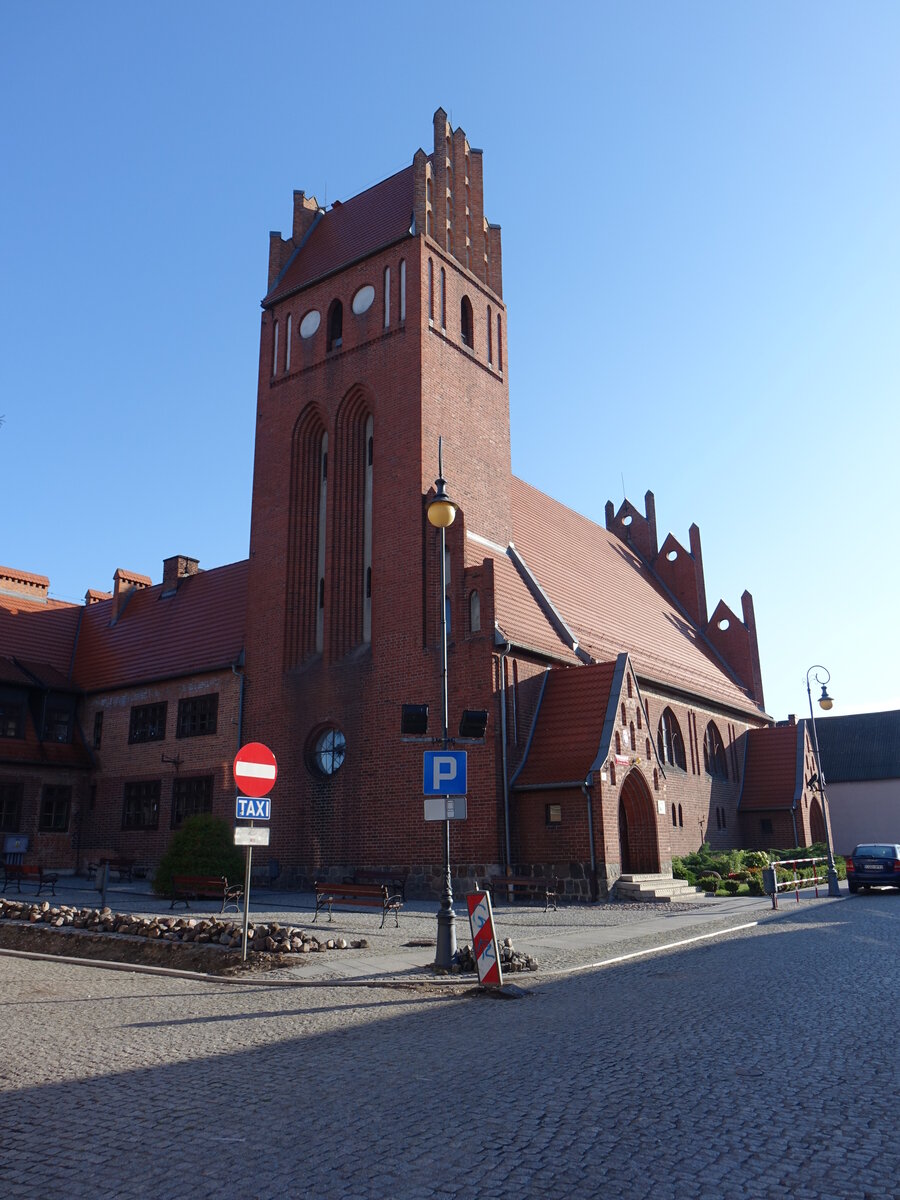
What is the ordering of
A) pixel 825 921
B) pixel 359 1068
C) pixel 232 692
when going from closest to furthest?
pixel 359 1068, pixel 825 921, pixel 232 692

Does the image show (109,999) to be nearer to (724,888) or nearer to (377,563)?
(377,563)

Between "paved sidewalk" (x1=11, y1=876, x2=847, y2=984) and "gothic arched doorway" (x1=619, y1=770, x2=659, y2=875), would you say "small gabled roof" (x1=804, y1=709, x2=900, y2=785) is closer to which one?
"paved sidewalk" (x1=11, y1=876, x2=847, y2=984)

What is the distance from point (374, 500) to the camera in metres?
27.3

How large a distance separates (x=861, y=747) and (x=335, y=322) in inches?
1544

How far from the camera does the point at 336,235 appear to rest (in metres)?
32.2

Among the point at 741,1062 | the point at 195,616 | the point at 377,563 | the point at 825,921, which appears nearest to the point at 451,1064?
the point at 741,1062

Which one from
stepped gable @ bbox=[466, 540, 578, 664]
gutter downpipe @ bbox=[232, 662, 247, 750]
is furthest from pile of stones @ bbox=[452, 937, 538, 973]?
gutter downpipe @ bbox=[232, 662, 247, 750]

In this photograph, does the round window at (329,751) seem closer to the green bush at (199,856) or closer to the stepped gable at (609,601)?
the green bush at (199,856)

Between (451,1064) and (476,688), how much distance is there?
16.8m

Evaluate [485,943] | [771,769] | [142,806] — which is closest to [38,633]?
[142,806]

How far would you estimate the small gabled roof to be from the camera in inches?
1996

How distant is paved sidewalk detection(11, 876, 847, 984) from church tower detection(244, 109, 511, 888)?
2.75 metres

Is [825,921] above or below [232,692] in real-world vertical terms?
below

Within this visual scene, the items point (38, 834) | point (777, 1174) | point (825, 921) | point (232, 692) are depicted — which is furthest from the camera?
point (38, 834)
